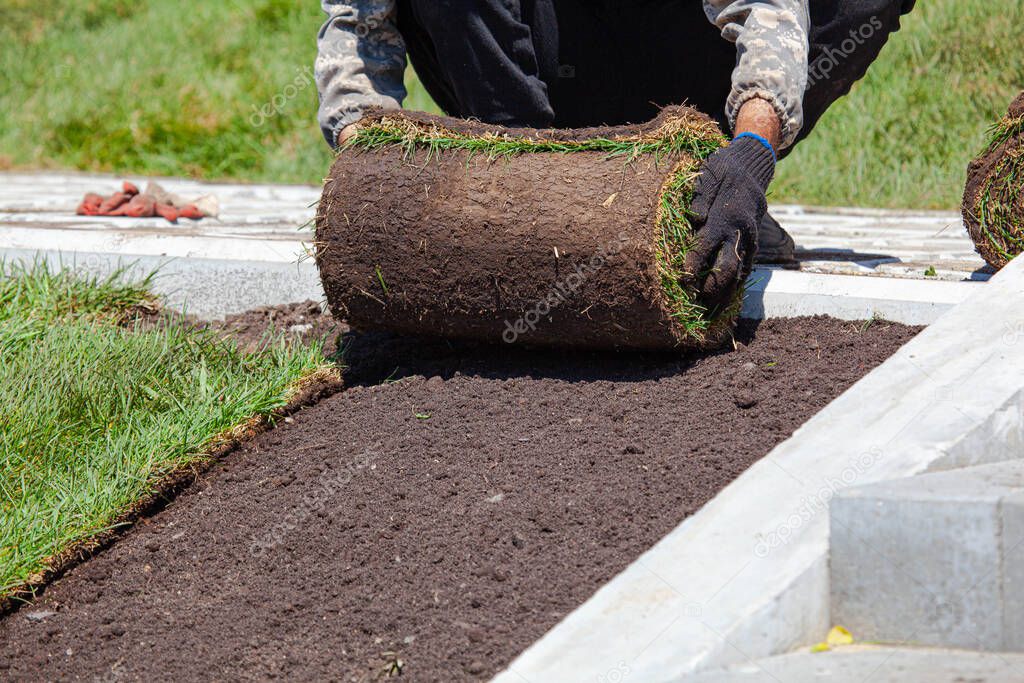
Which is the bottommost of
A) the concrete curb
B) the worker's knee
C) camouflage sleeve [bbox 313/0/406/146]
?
the concrete curb

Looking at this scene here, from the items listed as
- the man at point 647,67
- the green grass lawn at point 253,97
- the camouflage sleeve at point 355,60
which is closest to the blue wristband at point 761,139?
the man at point 647,67

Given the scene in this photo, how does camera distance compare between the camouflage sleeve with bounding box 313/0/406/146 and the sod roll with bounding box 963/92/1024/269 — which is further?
the camouflage sleeve with bounding box 313/0/406/146

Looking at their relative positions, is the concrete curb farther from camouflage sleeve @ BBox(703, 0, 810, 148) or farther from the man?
camouflage sleeve @ BBox(703, 0, 810, 148)

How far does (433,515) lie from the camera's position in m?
2.12

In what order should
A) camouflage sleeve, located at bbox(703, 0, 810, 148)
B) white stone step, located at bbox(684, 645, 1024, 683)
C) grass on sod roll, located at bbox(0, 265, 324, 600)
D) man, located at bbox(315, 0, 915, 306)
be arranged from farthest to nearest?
camouflage sleeve, located at bbox(703, 0, 810, 148), man, located at bbox(315, 0, 915, 306), grass on sod roll, located at bbox(0, 265, 324, 600), white stone step, located at bbox(684, 645, 1024, 683)

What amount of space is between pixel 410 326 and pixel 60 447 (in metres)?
0.87

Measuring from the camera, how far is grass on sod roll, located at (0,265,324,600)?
7.47 feet

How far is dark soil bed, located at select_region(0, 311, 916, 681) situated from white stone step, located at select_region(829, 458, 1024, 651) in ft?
1.23

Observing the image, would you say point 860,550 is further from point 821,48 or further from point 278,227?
point 278,227

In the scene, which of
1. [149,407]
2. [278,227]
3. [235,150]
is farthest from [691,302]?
[235,150]

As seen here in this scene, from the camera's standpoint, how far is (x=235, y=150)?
745 centimetres

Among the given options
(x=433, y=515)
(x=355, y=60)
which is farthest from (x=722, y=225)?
(x=355, y=60)

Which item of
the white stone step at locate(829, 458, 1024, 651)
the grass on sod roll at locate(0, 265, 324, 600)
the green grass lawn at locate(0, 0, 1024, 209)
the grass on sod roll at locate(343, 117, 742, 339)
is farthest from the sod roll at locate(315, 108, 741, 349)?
the green grass lawn at locate(0, 0, 1024, 209)

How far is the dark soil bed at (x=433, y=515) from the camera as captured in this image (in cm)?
184
